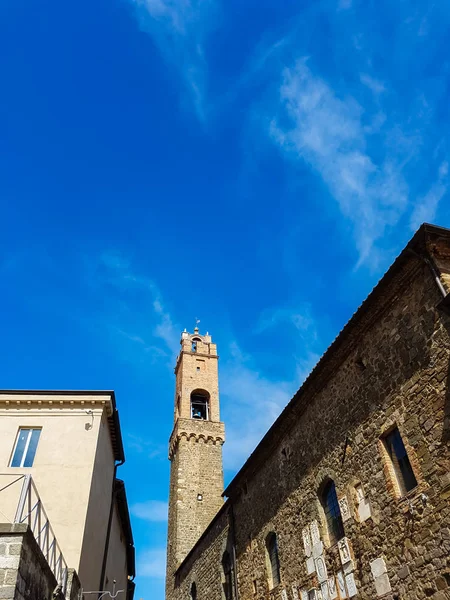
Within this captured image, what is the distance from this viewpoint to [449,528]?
23.8 feet

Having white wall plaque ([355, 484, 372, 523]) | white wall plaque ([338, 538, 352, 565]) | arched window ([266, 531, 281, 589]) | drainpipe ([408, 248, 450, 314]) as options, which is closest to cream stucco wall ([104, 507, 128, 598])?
arched window ([266, 531, 281, 589])

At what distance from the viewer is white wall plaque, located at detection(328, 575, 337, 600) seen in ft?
32.5

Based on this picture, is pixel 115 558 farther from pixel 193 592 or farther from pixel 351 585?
pixel 351 585

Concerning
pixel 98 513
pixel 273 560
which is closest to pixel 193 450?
pixel 98 513

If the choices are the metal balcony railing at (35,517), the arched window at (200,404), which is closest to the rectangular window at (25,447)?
the metal balcony railing at (35,517)

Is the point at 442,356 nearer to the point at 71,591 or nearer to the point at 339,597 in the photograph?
the point at 339,597

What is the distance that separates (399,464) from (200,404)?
25093 mm

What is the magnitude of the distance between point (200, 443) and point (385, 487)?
22194 mm

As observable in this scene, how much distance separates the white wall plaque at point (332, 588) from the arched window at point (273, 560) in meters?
2.87

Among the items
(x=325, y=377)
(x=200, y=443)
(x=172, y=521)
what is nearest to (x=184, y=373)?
(x=200, y=443)

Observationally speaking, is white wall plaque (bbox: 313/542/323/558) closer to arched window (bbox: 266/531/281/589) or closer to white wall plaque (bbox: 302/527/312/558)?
white wall plaque (bbox: 302/527/312/558)

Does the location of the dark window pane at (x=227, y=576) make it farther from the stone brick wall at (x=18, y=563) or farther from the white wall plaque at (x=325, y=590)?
the stone brick wall at (x=18, y=563)

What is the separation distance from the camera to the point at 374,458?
920 centimetres

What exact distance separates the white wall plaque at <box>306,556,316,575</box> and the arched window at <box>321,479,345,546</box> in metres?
0.89
